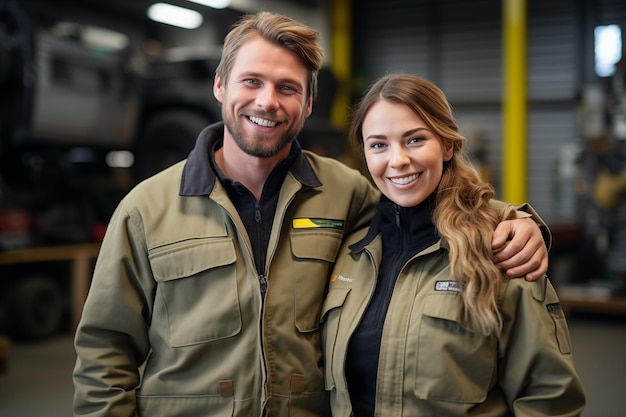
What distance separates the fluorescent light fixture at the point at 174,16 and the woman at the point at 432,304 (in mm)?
7427

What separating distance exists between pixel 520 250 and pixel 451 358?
28cm

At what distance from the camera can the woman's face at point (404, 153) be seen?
159 cm

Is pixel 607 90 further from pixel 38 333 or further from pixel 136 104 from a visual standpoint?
pixel 38 333

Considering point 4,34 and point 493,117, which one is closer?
point 4,34

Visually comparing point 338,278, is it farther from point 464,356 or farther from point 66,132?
point 66,132

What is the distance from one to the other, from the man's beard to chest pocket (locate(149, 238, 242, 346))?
0.81 feet

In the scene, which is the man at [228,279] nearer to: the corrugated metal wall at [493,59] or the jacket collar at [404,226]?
the jacket collar at [404,226]

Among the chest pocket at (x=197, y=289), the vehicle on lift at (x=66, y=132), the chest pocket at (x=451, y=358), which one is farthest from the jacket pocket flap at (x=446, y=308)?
the vehicle on lift at (x=66, y=132)

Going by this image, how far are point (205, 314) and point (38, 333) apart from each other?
395 centimetres

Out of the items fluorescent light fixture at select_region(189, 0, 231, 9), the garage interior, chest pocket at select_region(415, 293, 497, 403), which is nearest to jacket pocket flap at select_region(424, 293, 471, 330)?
chest pocket at select_region(415, 293, 497, 403)

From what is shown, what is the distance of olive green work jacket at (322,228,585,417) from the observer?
1.46 meters

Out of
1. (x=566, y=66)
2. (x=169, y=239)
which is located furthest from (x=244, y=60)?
(x=566, y=66)

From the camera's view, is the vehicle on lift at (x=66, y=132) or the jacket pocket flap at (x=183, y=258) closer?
the jacket pocket flap at (x=183, y=258)

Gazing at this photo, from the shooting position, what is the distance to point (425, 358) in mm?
1502
